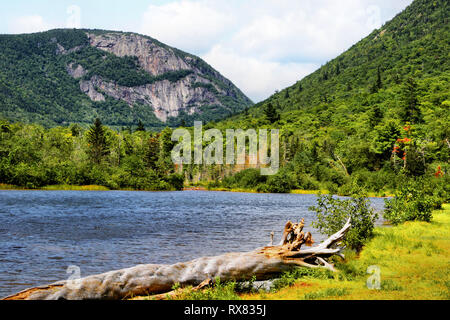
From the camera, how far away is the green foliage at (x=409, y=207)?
3058 centimetres

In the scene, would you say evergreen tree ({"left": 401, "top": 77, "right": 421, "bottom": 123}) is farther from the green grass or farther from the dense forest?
the green grass

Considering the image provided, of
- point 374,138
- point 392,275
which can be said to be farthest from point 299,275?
point 374,138

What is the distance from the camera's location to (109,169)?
4838 inches

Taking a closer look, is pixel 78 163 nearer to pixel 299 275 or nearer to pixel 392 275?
pixel 299 275

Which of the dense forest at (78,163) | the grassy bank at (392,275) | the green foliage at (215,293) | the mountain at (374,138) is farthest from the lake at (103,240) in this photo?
the dense forest at (78,163)

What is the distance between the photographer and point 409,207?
3181 cm

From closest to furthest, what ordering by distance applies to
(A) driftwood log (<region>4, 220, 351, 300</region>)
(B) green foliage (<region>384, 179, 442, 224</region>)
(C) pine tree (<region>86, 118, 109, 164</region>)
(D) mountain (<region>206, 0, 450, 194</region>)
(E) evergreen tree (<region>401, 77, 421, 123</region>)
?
1. (A) driftwood log (<region>4, 220, 351, 300</region>)
2. (B) green foliage (<region>384, 179, 442, 224</region>)
3. (D) mountain (<region>206, 0, 450, 194</region>)
4. (C) pine tree (<region>86, 118, 109, 164</region>)
5. (E) evergreen tree (<region>401, 77, 421, 123</region>)

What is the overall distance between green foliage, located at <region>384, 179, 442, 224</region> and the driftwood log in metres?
16.7

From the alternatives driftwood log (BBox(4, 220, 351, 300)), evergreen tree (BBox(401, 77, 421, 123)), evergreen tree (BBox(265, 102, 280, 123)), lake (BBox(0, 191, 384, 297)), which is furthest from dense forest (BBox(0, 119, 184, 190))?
driftwood log (BBox(4, 220, 351, 300))

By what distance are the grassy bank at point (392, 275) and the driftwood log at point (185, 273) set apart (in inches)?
42.6

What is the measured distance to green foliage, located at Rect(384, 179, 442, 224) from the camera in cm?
3058

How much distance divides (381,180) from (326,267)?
95.6 meters

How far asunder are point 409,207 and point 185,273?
23.8 m

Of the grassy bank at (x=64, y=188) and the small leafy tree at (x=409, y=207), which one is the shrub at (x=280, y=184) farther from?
the small leafy tree at (x=409, y=207)
